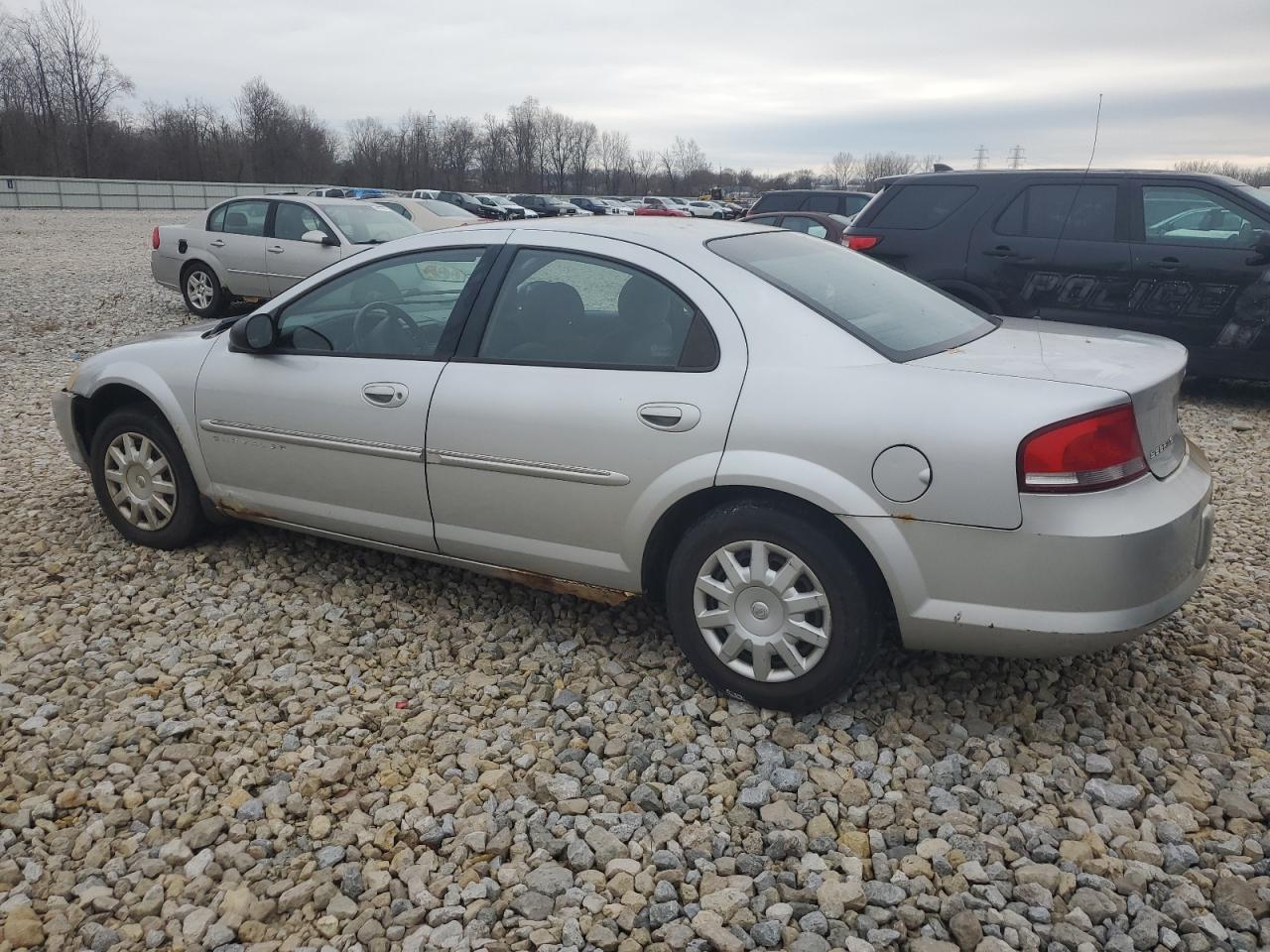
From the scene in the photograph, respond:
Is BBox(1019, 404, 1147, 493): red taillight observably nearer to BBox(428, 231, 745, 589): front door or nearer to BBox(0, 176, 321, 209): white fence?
BBox(428, 231, 745, 589): front door

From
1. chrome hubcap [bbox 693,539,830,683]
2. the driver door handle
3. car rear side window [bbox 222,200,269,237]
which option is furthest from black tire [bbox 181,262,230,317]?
chrome hubcap [bbox 693,539,830,683]

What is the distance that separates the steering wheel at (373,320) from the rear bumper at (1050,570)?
201 centimetres

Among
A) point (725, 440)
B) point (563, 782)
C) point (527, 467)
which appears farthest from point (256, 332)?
point (563, 782)

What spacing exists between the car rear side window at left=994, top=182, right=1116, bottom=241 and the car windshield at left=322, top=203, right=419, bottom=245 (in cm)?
678

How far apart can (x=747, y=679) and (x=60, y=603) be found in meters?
2.95

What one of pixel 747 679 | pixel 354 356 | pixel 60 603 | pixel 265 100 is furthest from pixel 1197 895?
pixel 265 100

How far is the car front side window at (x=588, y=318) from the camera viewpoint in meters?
3.33

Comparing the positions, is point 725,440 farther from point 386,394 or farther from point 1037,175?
point 1037,175

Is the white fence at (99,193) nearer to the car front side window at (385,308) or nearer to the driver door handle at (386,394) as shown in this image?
the car front side window at (385,308)

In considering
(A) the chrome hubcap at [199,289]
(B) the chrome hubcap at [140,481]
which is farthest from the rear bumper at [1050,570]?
(A) the chrome hubcap at [199,289]

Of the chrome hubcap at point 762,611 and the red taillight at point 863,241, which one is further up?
the red taillight at point 863,241

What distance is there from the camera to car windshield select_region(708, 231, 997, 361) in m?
3.28

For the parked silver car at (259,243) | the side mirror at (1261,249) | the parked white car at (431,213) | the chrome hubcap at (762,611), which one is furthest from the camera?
the parked white car at (431,213)

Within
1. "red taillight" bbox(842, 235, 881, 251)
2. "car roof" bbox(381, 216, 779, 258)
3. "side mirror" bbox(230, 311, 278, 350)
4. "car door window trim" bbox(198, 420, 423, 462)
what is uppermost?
"car roof" bbox(381, 216, 779, 258)
